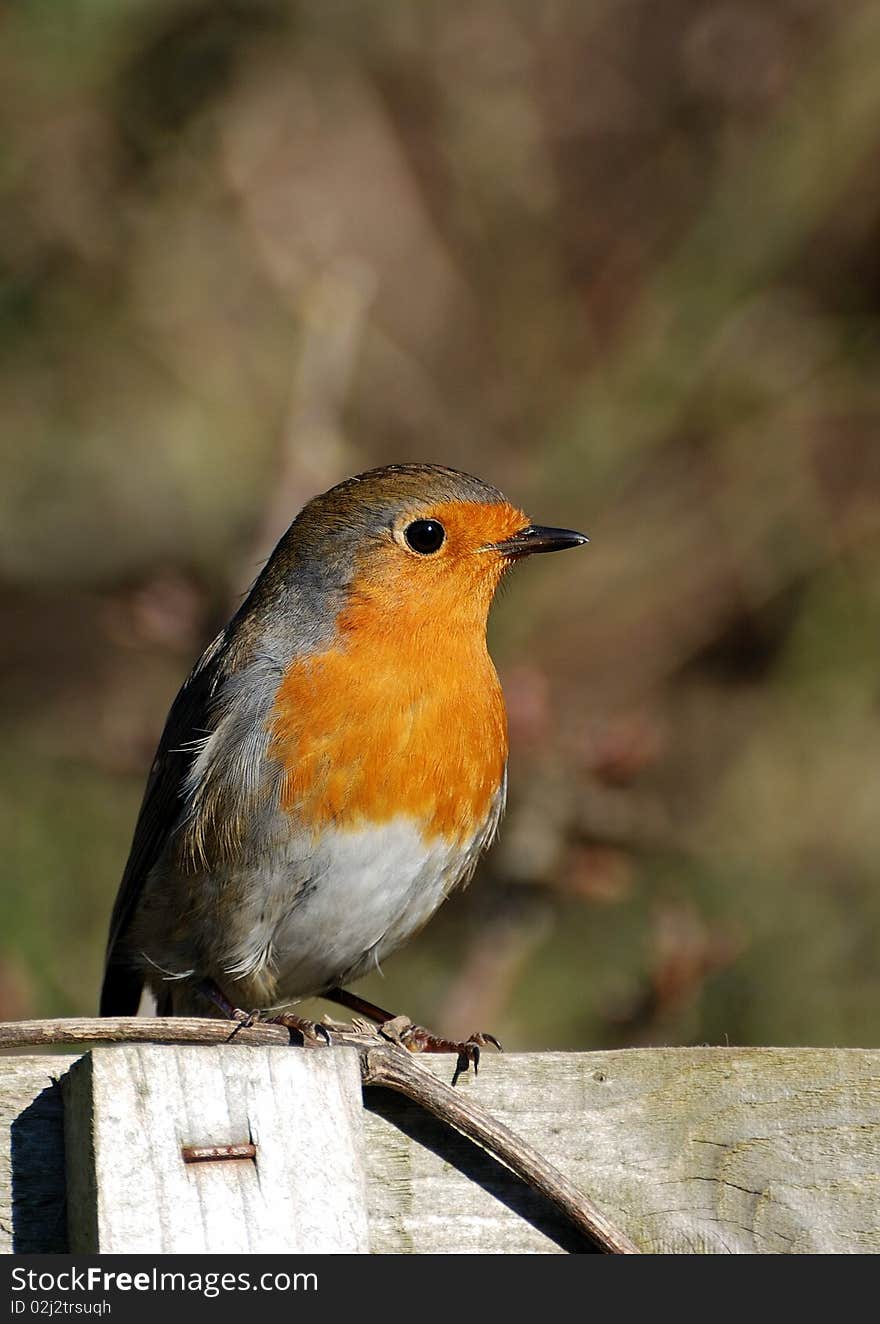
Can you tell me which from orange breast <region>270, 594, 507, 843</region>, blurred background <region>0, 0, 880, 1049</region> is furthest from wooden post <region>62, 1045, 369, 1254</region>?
blurred background <region>0, 0, 880, 1049</region>

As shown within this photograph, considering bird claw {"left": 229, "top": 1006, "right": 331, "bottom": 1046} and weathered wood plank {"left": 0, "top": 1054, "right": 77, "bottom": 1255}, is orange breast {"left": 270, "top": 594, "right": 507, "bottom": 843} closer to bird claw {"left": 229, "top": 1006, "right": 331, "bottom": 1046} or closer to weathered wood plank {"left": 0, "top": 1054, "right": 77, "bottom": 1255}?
Answer: bird claw {"left": 229, "top": 1006, "right": 331, "bottom": 1046}

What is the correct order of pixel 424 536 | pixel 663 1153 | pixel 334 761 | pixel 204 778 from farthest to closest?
pixel 424 536 < pixel 204 778 < pixel 334 761 < pixel 663 1153

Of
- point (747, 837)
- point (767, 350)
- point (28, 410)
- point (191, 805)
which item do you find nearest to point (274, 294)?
point (28, 410)

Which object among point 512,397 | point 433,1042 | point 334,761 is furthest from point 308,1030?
point 512,397

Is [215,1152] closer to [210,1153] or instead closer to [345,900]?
[210,1153]

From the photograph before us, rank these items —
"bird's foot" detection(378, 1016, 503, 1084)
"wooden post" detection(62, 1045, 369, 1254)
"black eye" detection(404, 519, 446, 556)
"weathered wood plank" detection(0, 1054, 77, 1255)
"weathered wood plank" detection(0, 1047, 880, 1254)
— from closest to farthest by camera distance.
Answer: "wooden post" detection(62, 1045, 369, 1254) < "weathered wood plank" detection(0, 1054, 77, 1255) < "weathered wood plank" detection(0, 1047, 880, 1254) < "bird's foot" detection(378, 1016, 503, 1084) < "black eye" detection(404, 519, 446, 556)

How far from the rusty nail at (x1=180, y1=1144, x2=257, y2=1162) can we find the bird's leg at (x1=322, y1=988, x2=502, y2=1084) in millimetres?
415

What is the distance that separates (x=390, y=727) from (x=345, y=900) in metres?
0.36

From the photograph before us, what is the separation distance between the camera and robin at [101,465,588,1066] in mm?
3172

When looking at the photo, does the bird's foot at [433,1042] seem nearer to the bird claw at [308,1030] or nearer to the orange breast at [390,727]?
the bird claw at [308,1030]

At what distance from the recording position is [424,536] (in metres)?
3.56

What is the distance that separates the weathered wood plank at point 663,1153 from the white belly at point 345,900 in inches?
40.1

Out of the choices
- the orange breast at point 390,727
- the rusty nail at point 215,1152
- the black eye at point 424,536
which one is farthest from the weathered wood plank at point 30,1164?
the black eye at point 424,536

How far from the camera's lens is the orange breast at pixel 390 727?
10.3ft
